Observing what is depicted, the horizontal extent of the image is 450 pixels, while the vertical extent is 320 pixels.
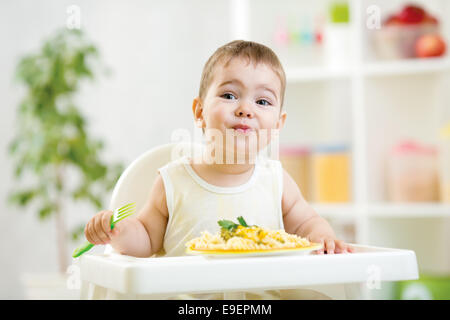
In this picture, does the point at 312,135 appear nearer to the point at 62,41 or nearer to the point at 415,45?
the point at 415,45

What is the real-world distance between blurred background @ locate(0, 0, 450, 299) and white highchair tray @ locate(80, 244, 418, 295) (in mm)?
1340

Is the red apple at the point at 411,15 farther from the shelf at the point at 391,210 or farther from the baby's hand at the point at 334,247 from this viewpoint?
the baby's hand at the point at 334,247

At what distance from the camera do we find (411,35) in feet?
7.31

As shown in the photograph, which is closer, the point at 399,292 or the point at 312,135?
the point at 399,292

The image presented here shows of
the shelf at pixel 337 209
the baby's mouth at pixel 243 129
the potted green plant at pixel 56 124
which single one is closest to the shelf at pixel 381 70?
the shelf at pixel 337 209

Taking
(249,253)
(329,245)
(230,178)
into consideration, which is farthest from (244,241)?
(230,178)

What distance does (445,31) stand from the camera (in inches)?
95.9

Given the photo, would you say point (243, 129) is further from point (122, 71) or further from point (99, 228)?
point (122, 71)

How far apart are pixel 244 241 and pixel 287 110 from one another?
1.75 m

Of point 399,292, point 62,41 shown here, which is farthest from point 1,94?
point 399,292

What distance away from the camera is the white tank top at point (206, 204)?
985 mm

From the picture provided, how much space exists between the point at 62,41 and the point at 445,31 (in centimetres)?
154

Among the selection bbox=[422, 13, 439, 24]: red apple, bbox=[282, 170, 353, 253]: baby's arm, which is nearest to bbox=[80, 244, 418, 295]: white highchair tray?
bbox=[282, 170, 353, 253]: baby's arm

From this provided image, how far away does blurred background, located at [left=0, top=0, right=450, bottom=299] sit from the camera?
7.25 feet
